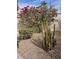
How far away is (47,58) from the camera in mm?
1829

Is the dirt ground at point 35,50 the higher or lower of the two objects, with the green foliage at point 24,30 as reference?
lower

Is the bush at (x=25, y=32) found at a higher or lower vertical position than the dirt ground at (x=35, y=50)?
higher

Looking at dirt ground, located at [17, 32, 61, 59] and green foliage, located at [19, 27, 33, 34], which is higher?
green foliage, located at [19, 27, 33, 34]

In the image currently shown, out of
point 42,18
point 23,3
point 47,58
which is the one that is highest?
point 23,3

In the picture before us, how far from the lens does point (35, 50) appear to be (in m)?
1.81

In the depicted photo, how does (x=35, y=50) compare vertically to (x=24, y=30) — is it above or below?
below

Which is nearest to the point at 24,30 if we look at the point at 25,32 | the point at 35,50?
the point at 25,32

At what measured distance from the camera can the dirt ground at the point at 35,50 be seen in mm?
1774

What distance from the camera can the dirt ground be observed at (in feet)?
5.82

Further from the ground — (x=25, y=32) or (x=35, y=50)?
(x=25, y=32)

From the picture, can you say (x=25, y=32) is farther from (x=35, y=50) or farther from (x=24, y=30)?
(x=35, y=50)
